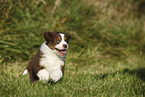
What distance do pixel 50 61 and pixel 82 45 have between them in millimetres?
Answer: 3310

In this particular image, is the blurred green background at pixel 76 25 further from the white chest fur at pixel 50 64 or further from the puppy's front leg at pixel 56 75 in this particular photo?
the puppy's front leg at pixel 56 75

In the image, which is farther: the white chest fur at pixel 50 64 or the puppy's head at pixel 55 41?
the puppy's head at pixel 55 41

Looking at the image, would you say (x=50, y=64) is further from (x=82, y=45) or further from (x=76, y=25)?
(x=76, y=25)

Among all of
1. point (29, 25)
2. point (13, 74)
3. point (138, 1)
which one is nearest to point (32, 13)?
point (29, 25)

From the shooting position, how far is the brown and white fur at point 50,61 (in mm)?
3379

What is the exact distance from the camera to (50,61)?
3479 millimetres

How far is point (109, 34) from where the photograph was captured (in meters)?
7.33

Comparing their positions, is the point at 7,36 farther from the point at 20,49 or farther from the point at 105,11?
the point at 105,11

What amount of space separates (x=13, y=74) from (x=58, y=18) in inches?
123

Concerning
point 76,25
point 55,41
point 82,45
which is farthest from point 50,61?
point 76,25

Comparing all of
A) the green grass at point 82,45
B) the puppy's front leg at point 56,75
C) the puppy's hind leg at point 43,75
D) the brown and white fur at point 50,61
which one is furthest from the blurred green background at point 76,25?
the puppy's front leg at point 56,75

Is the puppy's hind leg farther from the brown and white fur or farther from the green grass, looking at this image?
the green grass

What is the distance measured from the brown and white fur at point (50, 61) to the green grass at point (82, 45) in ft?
0.61

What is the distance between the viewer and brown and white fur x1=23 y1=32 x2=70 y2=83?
11.1ft
